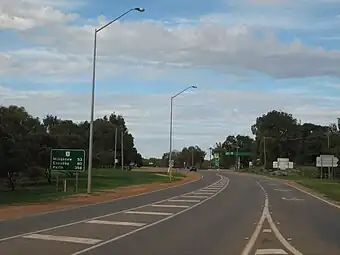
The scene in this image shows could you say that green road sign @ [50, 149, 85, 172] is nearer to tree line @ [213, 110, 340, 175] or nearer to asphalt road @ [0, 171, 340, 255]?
asphalt road @ [0, 171, 340, 255]

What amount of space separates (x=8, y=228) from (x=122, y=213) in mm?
7146

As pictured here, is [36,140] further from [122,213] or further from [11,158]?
[122,213]

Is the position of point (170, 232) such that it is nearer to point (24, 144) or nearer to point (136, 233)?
point (136, 233)

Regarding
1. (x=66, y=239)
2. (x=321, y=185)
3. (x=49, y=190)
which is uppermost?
(x=321, y=185)

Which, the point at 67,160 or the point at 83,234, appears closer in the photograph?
the point at 83,234

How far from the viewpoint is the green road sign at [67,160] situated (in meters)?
42.8

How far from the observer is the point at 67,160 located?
141ft

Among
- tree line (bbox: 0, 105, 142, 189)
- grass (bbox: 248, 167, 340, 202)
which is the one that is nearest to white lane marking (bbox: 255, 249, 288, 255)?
grass (bbox: 248, 167, 340, 202)

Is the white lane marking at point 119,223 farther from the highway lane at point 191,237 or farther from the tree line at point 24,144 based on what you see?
the tree line at point 24,144

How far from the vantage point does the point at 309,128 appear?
184 metres

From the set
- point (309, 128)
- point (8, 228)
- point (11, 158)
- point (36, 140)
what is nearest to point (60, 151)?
point (11, 158)

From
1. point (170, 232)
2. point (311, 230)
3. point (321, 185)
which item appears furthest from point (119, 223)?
point (321, 185)

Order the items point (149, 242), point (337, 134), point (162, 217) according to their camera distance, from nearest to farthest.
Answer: point (149, 242) → point (162, 217) → point (337, 134)

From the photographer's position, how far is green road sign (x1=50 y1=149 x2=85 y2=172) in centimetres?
4281
